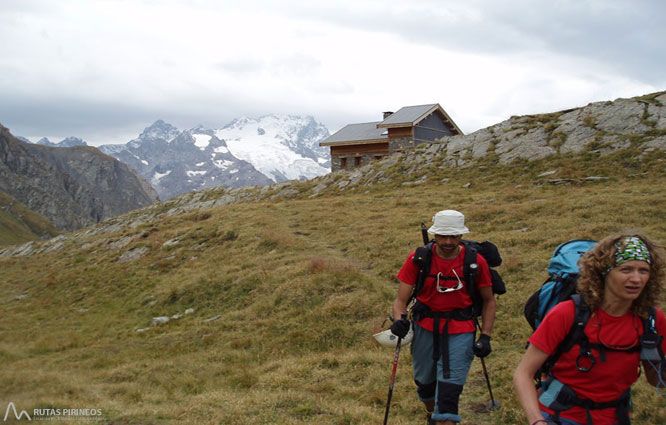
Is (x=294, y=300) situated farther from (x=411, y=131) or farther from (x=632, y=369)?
(x=411, y=131)

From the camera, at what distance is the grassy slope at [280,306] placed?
24.3ft

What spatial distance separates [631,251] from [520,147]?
29308 millimetres

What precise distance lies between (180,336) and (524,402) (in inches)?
429

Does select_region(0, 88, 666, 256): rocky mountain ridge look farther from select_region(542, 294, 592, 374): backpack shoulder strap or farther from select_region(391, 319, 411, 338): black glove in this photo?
select_region(542, 294, 592, 374): backpack shoulder strap

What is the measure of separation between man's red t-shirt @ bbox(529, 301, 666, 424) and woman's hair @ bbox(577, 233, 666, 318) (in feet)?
0.34

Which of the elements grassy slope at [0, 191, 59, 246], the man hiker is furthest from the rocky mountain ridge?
grassy slope at [0, 191, 59, 246]

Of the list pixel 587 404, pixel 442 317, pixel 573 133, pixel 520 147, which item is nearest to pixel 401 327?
pixel 442 317

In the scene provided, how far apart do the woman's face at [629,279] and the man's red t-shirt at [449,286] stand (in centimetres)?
188

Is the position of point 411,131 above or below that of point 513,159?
above

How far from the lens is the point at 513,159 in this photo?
29.2 m

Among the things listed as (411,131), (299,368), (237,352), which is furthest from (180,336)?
(411,131)

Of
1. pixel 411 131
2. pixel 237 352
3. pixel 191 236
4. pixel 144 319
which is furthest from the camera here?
pixel 411 131

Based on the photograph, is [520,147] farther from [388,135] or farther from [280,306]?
[280,306]

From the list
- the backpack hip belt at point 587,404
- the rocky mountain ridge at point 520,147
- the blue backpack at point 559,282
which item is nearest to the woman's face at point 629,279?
the blue backpack at point 559,282
